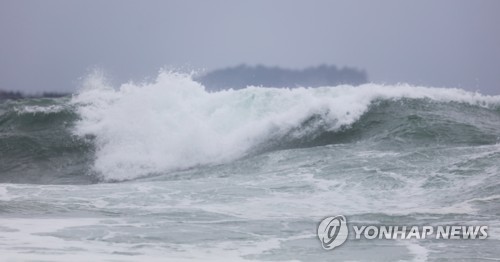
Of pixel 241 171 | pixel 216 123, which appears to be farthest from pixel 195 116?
pixel 241 171

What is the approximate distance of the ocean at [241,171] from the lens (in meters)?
6.14

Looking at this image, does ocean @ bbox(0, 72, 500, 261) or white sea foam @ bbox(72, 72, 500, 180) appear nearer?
ocean @ bbox(0, 72, 500, 261)

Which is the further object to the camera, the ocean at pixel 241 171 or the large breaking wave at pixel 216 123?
the large breaking wave at pixel 216 123

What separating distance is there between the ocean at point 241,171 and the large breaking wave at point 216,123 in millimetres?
58

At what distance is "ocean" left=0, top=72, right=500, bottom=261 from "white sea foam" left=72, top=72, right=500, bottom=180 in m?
0.05

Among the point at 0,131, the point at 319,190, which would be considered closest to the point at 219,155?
the point at 319,190

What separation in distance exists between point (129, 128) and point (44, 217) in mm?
8977

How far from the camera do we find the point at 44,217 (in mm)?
7453

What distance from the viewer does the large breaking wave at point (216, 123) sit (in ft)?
46.4

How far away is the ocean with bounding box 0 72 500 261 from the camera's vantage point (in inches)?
242

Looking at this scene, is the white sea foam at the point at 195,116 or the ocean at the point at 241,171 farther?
the white sea foam at the point at 195,116

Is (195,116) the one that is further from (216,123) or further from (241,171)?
(241,171)

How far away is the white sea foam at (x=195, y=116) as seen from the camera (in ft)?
46.6

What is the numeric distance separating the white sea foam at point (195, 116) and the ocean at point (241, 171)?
0.05 meters
